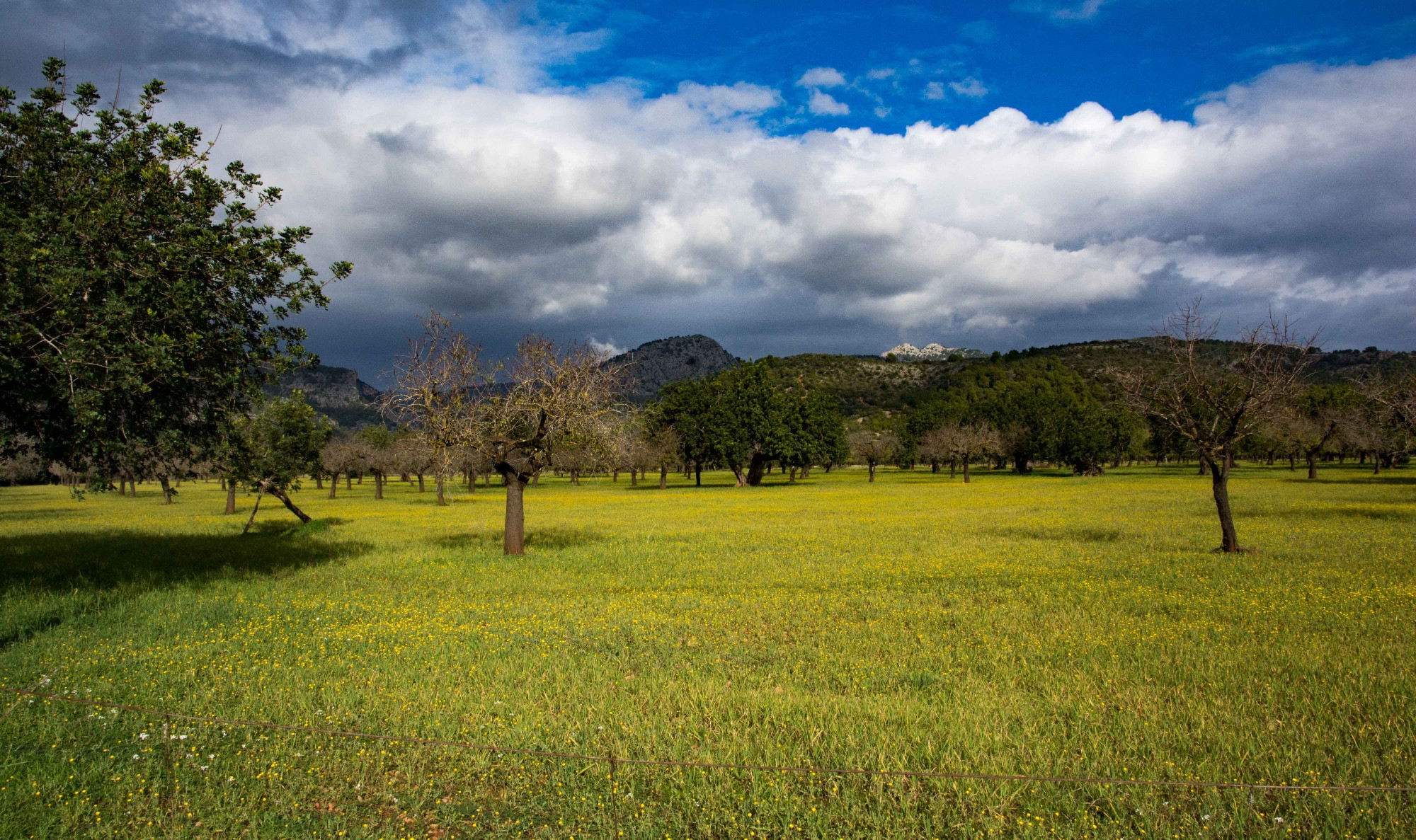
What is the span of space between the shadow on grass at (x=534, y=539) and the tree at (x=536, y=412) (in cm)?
301

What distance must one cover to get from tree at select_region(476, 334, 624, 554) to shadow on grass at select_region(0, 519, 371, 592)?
6122 millimetres

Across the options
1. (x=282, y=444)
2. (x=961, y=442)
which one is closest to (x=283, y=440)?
(x=282, y=444)

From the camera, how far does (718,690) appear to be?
29.5 feet

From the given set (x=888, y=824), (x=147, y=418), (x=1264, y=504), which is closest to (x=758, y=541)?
(x=147, y=418)

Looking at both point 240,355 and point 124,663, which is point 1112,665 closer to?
point 124,663

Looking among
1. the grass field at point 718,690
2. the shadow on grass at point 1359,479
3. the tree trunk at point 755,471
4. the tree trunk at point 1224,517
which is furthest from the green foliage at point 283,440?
the shadow on grass at point 1359,479

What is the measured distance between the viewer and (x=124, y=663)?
10.5 m

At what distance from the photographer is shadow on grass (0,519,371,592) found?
1738cm

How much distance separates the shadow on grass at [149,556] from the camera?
17.4 m

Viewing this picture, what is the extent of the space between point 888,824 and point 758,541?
20490 mm

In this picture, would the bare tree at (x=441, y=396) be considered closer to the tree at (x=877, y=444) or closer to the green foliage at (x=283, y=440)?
the green foliage at (x=283, y=440)

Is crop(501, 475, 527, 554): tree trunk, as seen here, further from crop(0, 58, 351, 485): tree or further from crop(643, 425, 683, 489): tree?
crop(643, 425, 683, 489): tree

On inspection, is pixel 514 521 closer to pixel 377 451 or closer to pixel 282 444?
pixel 282 444

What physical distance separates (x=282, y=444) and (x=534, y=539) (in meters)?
19.1
